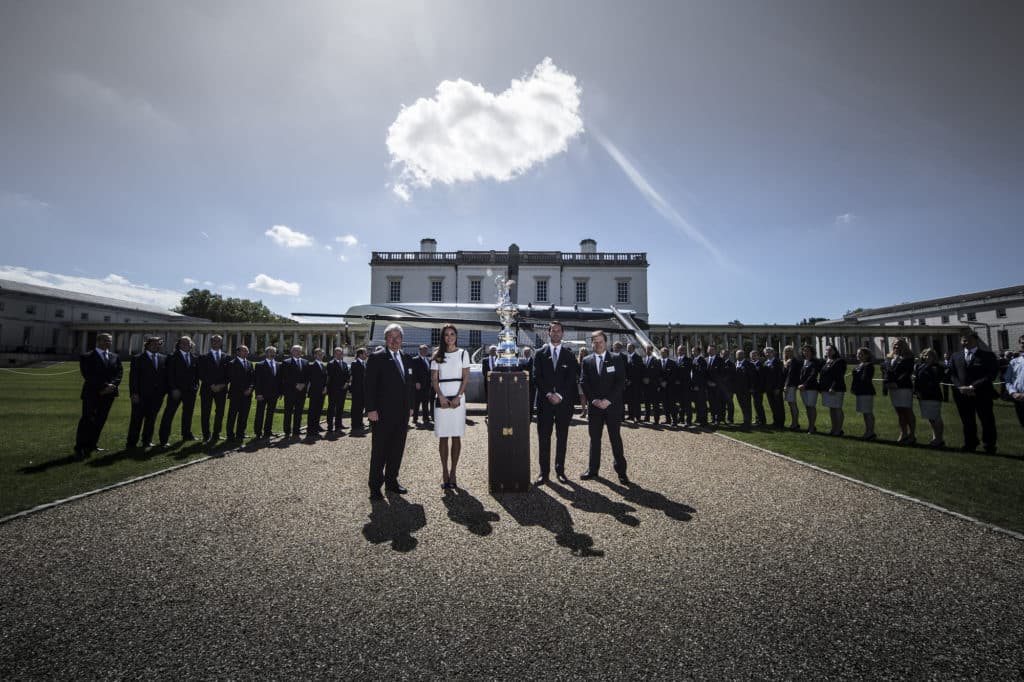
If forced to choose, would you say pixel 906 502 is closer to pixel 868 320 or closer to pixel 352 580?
pixel 352 580

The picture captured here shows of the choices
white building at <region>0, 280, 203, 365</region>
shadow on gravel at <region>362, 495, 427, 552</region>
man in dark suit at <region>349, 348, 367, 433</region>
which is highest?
white building at <region>0, 280, 203, 365</region>

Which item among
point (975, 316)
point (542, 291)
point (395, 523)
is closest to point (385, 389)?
point (395, 523)

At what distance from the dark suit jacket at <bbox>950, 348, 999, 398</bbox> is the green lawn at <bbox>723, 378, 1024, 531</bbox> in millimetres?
1213

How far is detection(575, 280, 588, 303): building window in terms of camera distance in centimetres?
4834

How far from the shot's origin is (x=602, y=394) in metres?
6.20

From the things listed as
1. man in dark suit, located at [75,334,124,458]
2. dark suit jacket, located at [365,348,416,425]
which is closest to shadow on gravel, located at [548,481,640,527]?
dark suit jacket, located at [365,348,416,425]

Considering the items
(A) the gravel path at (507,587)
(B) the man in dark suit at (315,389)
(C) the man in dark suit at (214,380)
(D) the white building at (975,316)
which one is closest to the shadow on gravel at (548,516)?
(A) the gravel path at (507,587)

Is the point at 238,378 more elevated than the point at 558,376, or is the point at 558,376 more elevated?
the point at 558,376

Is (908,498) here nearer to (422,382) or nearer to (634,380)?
(634,380)

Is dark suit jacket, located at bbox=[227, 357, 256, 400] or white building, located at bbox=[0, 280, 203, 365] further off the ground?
white building, located at bbox=[0, 280, 203, 365]

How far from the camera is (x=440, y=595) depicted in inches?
117

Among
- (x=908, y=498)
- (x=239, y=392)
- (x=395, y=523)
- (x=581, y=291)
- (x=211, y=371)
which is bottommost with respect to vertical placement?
(x=395, y=523)

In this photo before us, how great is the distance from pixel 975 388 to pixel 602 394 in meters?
7.53

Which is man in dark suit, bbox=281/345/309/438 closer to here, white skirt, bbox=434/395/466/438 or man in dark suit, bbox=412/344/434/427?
man in dark suit, bbox=412/344/434/427
